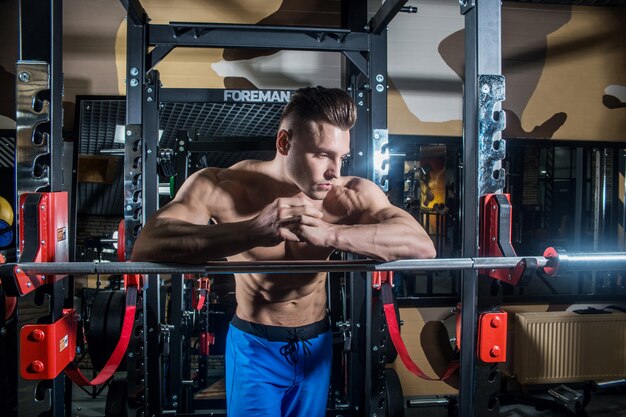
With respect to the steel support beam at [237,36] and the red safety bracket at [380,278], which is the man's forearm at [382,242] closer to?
the red safety bracket at [380,278]

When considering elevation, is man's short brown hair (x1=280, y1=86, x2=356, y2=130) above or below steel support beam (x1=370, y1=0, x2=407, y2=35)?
below

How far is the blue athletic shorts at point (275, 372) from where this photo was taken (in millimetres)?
2086

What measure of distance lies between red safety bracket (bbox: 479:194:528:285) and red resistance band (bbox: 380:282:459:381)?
52 cm

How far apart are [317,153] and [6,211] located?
3.13 m

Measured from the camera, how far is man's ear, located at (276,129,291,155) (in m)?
1.99

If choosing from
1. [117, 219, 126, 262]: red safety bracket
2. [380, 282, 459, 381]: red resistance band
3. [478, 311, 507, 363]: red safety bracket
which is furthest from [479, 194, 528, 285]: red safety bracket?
[117, 219, 126, 262]: red safety bracket

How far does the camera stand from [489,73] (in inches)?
56.7

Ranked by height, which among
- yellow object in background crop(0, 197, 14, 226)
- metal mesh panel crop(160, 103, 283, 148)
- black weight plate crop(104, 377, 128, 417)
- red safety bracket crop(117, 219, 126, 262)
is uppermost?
metal mesh panel crop(160, 103, 283, 148)

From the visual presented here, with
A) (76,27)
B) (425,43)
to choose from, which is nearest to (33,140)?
(76,27)

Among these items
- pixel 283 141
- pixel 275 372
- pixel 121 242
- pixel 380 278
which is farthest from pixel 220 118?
pixel 275 372

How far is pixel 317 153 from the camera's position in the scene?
192 cm

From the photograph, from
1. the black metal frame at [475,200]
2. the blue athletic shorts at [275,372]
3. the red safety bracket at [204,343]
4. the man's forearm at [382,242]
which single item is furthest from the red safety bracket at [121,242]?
the black metal frame at [475,200]

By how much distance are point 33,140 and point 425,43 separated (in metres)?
3.54

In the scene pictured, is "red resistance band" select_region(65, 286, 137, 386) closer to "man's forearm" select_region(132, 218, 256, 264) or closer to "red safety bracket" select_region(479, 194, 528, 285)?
"man's forearm" select_region(132, 218, 256, 264)
